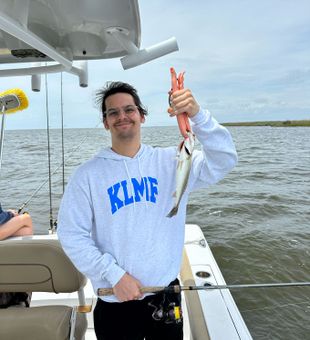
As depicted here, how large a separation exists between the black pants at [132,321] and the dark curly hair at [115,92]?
113cm

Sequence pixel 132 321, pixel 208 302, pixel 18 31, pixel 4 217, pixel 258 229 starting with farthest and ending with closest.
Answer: pixel 258 229, pixel 4 217, pixel 208 302, pixel 132 321, pixel 18 31

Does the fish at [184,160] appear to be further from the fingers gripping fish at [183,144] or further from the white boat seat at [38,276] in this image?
the white boat seat at [38,276]

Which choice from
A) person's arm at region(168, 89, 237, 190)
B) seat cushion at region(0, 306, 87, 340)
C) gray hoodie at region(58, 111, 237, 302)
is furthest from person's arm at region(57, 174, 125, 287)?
person's arm at region(168, 89, 237, 190)

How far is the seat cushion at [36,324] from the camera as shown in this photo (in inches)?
81.2

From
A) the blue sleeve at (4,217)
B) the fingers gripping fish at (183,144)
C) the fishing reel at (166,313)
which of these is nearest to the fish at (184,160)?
the fingers gripping fish at (183,144)

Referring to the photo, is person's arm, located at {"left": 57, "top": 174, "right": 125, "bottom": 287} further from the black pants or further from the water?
the water

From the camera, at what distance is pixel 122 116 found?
1898mm

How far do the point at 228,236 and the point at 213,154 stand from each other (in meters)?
5.77

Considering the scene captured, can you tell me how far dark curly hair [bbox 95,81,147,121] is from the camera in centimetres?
198

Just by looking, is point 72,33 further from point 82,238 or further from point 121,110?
point 82,238

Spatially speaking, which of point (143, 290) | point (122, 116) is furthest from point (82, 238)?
point (122, 116)

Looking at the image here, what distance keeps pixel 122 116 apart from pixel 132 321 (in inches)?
47.4

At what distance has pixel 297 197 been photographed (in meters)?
10.4

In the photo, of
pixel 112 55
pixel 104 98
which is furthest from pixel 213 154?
pixel 112 55
